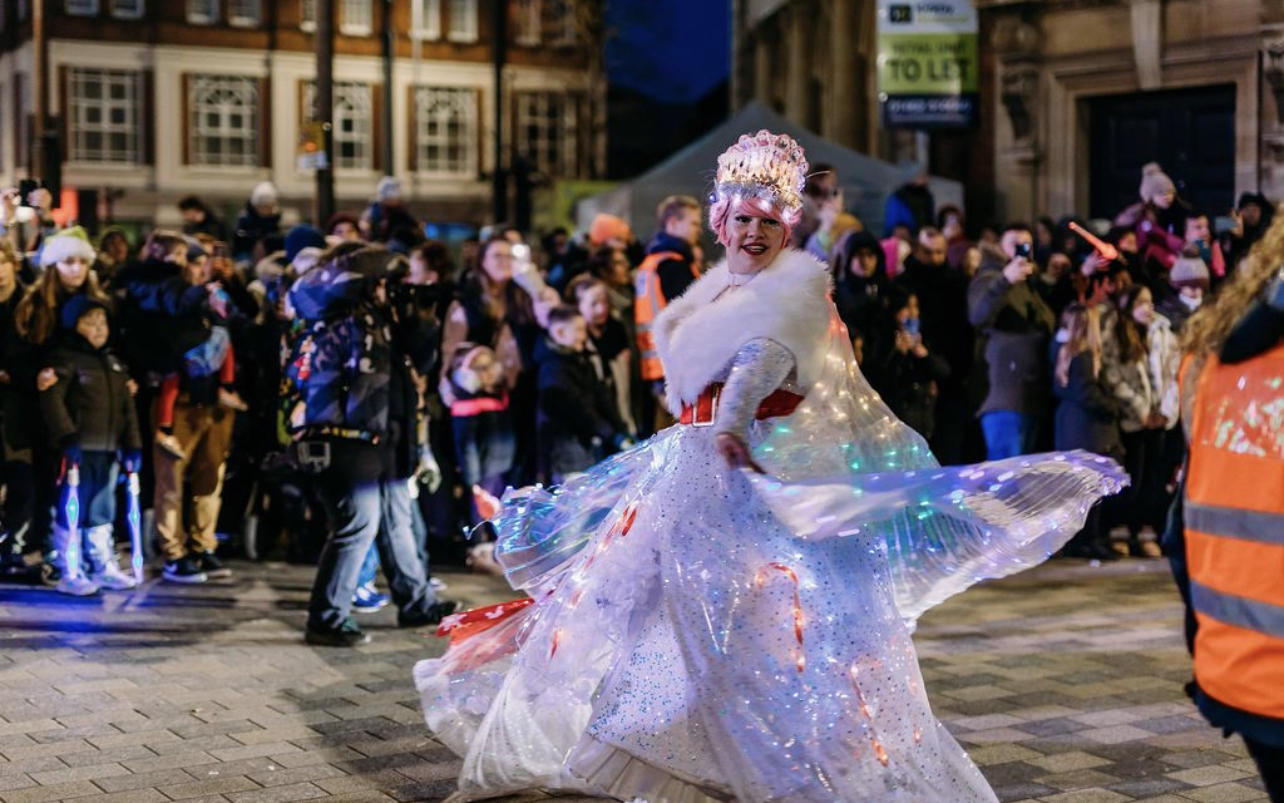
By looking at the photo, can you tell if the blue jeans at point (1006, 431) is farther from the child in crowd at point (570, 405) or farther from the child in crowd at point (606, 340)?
the child in crowd at point (570, 405)

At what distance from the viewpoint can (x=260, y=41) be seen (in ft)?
164

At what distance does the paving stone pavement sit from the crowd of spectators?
70 centimetres

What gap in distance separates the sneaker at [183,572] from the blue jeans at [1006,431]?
5.08m

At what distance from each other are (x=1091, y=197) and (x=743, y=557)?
15.2 metres

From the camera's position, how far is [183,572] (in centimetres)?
1085

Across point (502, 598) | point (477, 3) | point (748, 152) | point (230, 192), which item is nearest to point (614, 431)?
point (502, 598)

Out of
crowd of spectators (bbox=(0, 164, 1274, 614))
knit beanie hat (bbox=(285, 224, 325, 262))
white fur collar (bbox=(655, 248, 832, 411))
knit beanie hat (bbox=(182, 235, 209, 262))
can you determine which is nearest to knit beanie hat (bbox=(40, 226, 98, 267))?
crowd of spectators (bbox=(0, 164, 1274, 614))

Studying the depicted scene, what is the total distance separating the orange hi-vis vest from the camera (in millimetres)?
3867

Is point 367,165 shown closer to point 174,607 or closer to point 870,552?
point 174,607

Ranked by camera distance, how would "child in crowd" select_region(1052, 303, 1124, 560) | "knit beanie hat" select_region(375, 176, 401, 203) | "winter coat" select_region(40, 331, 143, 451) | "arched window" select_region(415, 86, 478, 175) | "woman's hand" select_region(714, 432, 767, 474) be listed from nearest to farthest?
1. "woman's hand" select_region(714, 432, 767, 474)
2. "winter coat" select_region(40, 331, 143, 451)
3. "child in crowd" select_region(1052, 303, 1124, 560)
4. "knit beanie hat" select_region(375, 176, 401, 203)
5. "arched window" select_region(415, 86, 478, 175)

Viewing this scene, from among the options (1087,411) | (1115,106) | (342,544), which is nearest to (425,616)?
(342,544)

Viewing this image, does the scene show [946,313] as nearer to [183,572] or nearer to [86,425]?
[183,572]

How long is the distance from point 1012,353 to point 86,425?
19.0 ft

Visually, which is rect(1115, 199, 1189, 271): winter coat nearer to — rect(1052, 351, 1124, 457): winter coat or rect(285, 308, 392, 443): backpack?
rect(1052, 351, 1124, 457): winter coat
